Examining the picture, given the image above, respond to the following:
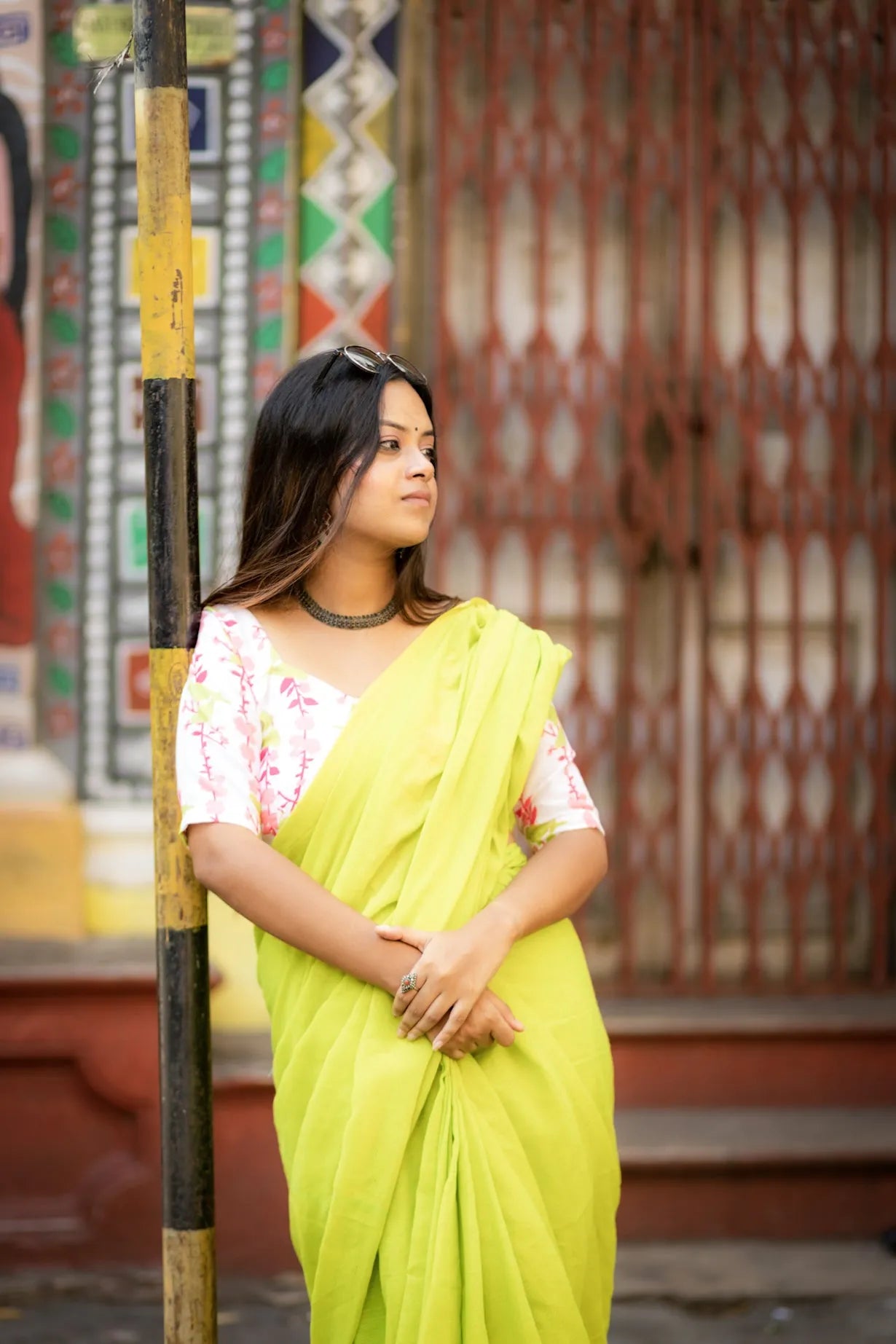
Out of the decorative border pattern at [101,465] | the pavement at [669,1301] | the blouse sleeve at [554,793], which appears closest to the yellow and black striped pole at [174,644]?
the blouse sleeve at [554,793]

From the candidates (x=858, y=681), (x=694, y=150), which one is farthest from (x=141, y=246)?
(x=858, y=681)

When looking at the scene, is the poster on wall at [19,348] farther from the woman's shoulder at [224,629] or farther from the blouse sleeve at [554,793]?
the blouse sleeve at [554,793]

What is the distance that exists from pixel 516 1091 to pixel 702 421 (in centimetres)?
261

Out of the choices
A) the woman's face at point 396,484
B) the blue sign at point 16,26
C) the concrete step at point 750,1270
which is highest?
the blue sign at point 16,26

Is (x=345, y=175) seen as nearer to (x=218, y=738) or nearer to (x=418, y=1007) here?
(x=218, y=738)

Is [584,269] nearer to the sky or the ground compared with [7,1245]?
nearer to the sky

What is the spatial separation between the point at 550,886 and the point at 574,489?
7.37 ft

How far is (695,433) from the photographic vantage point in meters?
4.11

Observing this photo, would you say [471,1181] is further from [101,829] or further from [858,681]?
[858,681]

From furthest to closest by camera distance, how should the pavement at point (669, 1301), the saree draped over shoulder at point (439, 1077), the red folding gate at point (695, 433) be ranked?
the red folding gate at point (695, 433) → the pavement at point (669, 1301) → the saree draped over shoulder at point (439, 1077)

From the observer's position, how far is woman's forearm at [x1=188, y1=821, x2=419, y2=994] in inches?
72.3

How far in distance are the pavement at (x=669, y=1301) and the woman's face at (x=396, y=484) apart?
7.10 feet

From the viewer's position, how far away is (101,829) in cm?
385

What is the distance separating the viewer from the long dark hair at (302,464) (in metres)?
2.00
